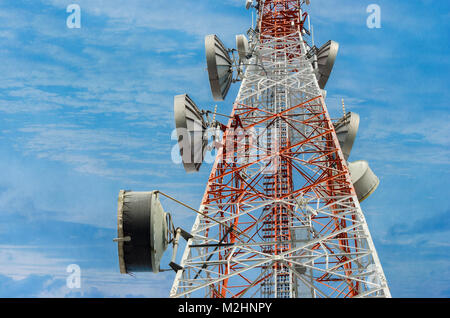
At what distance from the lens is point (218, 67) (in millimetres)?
18531

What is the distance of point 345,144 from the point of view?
57.9 feet

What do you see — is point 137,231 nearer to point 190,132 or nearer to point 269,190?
point 190,132

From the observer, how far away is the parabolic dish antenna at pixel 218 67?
18062 millimetres

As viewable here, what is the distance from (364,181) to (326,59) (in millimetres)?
8227

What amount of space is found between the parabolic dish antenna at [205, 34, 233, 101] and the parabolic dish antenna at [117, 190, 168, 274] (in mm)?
9916

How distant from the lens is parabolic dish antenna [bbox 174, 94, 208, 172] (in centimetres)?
1391

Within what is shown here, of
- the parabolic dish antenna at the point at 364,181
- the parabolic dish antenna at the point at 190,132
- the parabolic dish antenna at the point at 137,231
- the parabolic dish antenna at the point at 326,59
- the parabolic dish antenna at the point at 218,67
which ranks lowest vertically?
the parabolic dish antenna at the point at 137,231

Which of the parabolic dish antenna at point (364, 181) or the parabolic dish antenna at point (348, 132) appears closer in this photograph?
the parabolic dish antenna at point (364, 181)

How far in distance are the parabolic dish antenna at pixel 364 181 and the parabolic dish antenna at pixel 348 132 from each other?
1.13 m

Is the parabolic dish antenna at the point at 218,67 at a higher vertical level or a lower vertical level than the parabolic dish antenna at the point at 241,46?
lower
